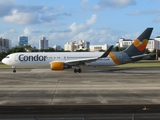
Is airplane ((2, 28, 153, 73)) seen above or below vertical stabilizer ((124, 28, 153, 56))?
below

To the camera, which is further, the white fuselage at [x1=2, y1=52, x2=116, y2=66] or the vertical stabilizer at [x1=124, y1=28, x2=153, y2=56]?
the vertical stabilizer at [x1=124, y1=28, x2=153, y2=56]

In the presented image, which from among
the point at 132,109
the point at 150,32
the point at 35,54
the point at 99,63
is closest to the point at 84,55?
→ the point at 99,63

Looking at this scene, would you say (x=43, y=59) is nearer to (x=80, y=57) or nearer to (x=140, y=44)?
(x=80, y=57)

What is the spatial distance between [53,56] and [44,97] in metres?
24.2

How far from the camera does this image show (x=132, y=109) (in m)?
11.6

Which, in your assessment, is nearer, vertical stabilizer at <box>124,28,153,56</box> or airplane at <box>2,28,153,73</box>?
airplane at <box>2,28,153,73</box>

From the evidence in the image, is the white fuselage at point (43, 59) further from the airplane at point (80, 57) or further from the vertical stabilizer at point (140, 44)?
the vertical stabilizer at point (140, 44)

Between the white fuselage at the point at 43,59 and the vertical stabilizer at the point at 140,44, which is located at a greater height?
the vertical stabilizer at the point at 140,44

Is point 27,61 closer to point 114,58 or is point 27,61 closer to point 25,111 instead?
point 114,58

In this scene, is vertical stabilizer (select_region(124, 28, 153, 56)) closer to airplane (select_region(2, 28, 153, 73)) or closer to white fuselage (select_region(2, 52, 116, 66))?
airplane (select_region(2, 28, 153, 73))

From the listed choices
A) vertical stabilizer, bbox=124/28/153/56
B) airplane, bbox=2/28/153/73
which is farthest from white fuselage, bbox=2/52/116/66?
vertical stabilizer, bbox=124/28/153/56

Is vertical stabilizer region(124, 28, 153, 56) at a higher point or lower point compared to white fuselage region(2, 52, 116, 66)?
higher

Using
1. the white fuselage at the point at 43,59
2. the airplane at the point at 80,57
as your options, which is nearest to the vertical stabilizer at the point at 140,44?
the airplane at the point at 80,57

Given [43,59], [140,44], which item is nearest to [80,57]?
[43,59]
